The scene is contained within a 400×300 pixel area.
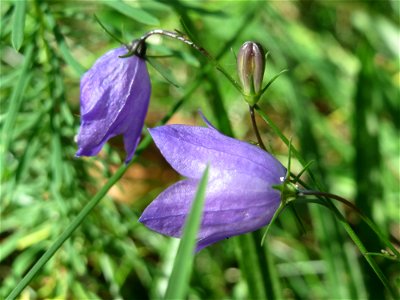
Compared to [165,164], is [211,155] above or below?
above

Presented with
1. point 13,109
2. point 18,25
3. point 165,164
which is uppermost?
point 18,25

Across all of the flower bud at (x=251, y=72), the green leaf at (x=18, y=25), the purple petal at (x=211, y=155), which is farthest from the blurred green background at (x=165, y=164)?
the purple petal at (x=211, y=155)

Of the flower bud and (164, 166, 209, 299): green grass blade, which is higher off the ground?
the flower bud

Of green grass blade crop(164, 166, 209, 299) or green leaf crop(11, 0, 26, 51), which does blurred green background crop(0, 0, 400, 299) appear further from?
green grass blade crop(164, 166, 209, 299)

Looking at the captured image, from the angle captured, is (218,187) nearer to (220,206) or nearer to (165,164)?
(220,206)

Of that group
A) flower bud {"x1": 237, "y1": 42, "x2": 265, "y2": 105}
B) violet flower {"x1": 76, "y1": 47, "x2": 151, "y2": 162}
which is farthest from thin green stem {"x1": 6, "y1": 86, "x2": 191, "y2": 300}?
flower bud {"x1": 237, "y1": 42, "x2": 265, "y2": 105}

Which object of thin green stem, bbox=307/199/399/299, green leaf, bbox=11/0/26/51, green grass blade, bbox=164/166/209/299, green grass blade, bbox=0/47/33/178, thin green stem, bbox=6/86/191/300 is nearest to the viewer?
green grass blade, bbox=164/166/209/299

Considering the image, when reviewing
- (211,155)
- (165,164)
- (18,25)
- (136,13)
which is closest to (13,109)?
(18,25)
